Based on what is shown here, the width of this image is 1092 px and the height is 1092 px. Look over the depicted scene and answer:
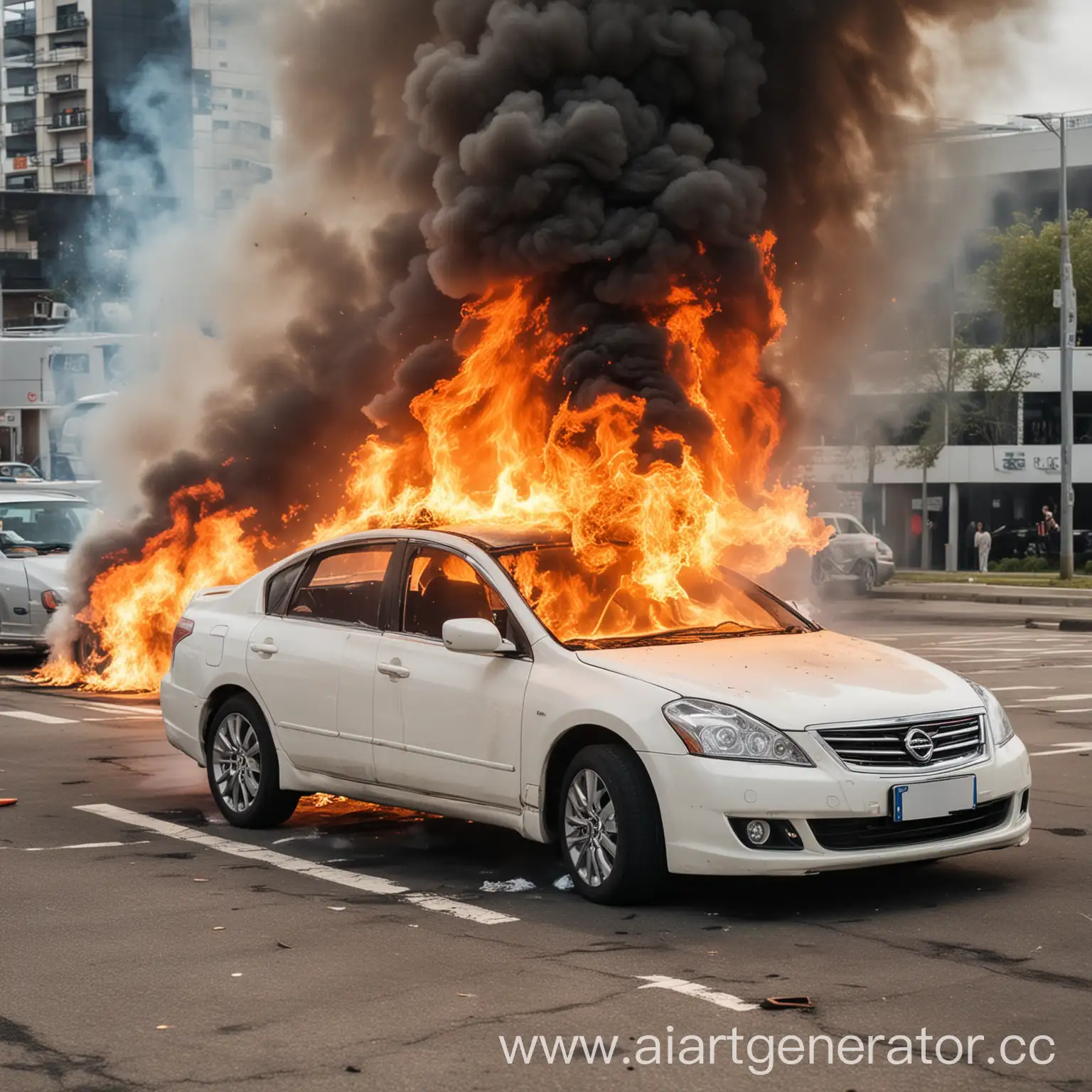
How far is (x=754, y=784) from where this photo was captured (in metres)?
6.54

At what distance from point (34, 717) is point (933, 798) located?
8721 mm

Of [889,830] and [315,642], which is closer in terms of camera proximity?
[889,830]

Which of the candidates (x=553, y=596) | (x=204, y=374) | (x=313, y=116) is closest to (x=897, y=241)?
(x=313, y=116)

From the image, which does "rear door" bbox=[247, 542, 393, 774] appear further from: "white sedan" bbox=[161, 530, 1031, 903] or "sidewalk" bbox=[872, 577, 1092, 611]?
"sidewalk" bbox=[872, 577, 1092, 611]

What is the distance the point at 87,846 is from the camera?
8398 millimetres

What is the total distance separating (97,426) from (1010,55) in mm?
9729

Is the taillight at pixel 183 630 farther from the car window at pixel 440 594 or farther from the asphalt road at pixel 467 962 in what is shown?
the car window at pixel 440 594

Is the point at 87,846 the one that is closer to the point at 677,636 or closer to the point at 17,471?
the point at 677,636

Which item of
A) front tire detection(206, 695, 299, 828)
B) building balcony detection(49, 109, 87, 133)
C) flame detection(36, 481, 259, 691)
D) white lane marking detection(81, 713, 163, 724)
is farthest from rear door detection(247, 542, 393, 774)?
building balcony detection(49, 109, 87, 133)

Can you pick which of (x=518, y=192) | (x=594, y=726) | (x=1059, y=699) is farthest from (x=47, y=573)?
(x=594, y=726)

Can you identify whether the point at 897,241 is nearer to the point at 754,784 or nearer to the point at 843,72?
the point at 843,72

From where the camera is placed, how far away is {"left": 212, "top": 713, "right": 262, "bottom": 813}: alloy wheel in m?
8.77

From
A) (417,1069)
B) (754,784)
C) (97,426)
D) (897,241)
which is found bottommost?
(417,1069)

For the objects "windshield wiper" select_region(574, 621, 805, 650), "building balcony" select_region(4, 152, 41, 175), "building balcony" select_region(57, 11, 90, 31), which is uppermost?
"building balcony" select_region(57, 11, 90, 31)
